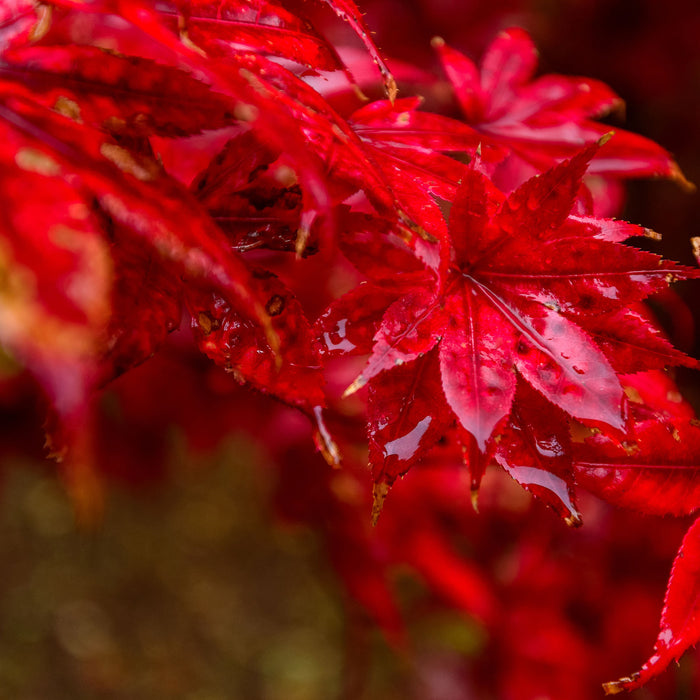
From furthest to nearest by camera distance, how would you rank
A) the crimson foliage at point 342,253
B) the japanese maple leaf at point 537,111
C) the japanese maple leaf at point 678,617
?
1. the japanese maple leaf at point 537,111
2. the japanese maple leaf at point 678,617
3. the crimson foliage at point 342,253

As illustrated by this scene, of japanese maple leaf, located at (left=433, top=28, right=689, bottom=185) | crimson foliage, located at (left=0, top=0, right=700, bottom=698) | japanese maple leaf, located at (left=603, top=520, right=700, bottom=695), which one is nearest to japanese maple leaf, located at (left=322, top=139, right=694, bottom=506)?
crimson foliage, located at (left=0, top=0, right=700, bottom=698)

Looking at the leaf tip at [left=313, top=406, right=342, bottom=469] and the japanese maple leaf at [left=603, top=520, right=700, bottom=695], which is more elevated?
the leaf tip at [left=313, top=406, right=342, bottom=469]

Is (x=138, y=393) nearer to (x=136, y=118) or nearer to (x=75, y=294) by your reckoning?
(x=136, y=118)

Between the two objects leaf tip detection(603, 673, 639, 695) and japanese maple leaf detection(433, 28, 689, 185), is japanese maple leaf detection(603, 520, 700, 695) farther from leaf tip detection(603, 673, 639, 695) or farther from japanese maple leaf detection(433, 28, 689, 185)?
japanese maple leaf detection(433, 28, 689, 185)

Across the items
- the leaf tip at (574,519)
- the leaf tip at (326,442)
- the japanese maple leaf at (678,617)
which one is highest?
the leaf tip at (326,442)

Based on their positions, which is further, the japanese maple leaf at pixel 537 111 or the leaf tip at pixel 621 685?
the japanese maple leaf at pixel 537 111

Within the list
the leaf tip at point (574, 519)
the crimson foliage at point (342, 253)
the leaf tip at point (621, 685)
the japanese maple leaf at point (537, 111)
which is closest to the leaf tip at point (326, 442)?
the crimson foliage at point (342, 253)

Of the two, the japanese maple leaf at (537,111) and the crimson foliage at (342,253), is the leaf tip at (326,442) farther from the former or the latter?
the japanese maple leaf at (537,111)
